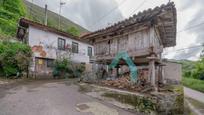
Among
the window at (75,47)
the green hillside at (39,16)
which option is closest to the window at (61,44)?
the window at (75,47)

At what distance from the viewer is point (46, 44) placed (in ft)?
52.4

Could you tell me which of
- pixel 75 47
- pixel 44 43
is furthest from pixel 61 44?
pixel 44 43

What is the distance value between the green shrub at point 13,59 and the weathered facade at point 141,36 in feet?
21.6

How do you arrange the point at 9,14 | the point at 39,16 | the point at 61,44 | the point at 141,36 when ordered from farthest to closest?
the point at 39,16 < the point at 9,14 < the point at 61,44 < the point at 141,36

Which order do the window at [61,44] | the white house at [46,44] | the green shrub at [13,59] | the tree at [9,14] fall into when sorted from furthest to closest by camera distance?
the tree at [9,14] → the window at [61,44] → the white house at [46,44] → the green shrub at [13,59]

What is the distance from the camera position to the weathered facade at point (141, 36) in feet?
22.0

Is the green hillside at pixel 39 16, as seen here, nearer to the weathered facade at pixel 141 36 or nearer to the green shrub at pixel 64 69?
the green shrub at pixel 64 69

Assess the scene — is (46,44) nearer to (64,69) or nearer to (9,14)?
(64,69)

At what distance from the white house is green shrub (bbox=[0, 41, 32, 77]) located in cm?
136

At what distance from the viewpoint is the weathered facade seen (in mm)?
6691

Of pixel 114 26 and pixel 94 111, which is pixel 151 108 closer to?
pixel 94 111

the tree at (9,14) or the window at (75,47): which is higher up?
the tree at (9,14)

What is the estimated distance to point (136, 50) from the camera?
763 cm

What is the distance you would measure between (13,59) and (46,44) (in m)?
4.11
